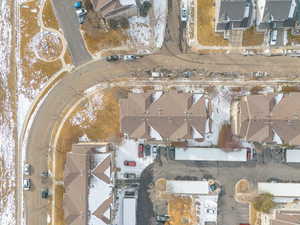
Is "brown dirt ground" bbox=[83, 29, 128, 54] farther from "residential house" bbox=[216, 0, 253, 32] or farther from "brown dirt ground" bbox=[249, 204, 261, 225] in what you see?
"brown dirt ground" bbox=[249, 204, 261, 225]

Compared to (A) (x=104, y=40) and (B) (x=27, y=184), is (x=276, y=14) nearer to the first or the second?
(A) (x=104, y=40)

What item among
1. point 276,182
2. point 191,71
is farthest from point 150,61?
point 276,182

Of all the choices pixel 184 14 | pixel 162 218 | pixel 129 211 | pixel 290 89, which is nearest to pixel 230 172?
pixel 162 218

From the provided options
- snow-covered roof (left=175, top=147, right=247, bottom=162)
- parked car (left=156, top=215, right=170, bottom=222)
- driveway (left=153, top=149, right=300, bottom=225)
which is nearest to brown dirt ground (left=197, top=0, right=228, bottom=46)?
snow-covered roof (left=175, top=147, right=247, bottom=162)

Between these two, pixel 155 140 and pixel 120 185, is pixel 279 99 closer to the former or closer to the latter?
pixel 155 140

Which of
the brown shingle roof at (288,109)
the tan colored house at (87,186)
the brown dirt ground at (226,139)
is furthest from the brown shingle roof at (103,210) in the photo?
the brown shingle roof at (288,109)

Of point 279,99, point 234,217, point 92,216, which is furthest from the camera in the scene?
point 234,217

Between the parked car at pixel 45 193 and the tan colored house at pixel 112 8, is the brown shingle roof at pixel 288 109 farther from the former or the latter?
the parked car at pixel 45 193
